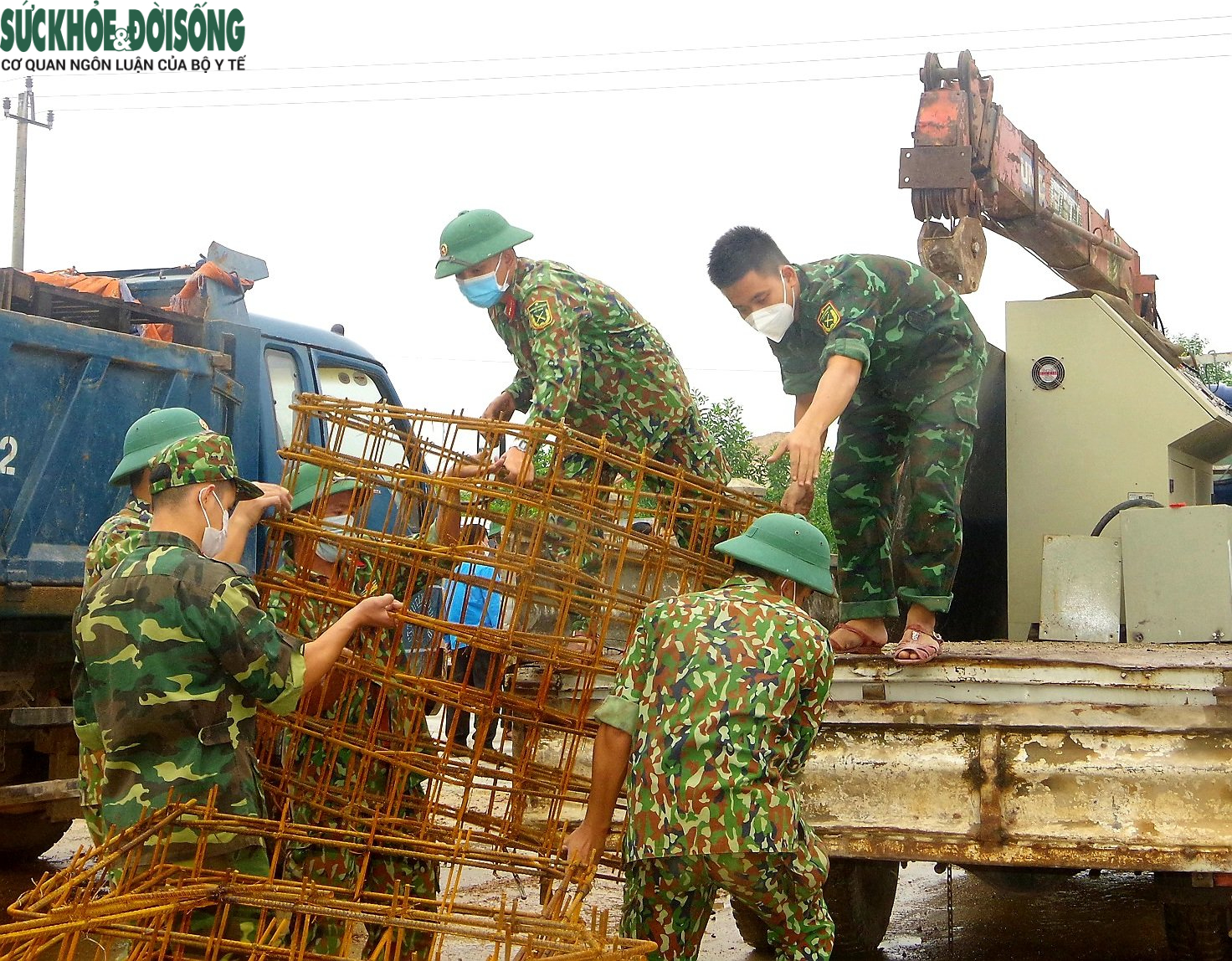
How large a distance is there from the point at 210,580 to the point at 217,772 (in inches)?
16.4

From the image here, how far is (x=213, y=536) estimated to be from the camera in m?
3.12

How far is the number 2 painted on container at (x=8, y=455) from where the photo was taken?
535 cm

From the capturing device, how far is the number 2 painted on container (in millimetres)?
5348

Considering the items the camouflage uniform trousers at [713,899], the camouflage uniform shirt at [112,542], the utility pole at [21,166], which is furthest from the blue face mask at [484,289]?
the utility pole at [21,166]

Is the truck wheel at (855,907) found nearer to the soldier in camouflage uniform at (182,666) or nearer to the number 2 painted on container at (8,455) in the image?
the soldier in camouflage uniform at (182,666)

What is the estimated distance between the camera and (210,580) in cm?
285

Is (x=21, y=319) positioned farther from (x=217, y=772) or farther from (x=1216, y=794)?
(x=1216, y=794)

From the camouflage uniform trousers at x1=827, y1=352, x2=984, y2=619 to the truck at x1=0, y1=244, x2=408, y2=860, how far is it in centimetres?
285

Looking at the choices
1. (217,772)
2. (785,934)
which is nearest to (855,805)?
(785,934)

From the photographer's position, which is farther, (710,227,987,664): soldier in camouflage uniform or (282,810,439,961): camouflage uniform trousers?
(710,227,987,664): soldier in camouflage uniform

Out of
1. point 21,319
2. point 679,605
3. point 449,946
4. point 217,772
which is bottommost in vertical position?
point 449,946

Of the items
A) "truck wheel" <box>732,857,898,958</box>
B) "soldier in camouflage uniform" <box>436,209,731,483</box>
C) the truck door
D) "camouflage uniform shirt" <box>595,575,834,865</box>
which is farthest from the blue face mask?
the truck door

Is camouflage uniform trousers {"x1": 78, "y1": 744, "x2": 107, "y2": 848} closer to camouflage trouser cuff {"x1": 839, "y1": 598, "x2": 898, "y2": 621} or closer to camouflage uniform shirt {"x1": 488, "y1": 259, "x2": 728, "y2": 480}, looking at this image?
camouflage uniform shirt {"x1": 488, "y1": 259, "x2": 728, "y2": 480}

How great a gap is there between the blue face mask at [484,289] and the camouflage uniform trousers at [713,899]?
186 centimetres
